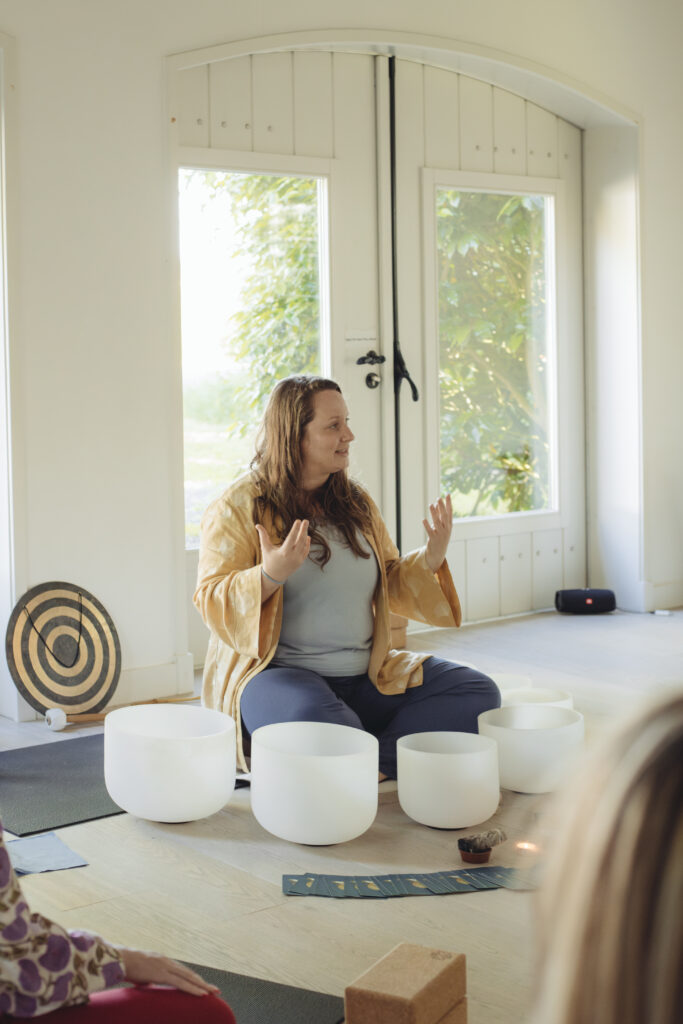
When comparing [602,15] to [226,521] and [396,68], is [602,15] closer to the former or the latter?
[396,68]

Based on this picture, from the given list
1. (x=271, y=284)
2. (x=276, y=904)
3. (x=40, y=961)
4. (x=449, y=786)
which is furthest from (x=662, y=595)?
(x=40, y=961)

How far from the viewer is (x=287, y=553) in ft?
8.55

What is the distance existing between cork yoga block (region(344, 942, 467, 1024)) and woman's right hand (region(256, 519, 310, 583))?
3.43 feet

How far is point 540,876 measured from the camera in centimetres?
57

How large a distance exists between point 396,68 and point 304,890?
3652mm

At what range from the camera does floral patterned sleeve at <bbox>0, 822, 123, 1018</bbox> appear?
3.83 feet

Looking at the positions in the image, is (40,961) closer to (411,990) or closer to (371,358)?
(411,990)

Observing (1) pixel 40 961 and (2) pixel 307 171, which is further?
(2) pixel 307 171

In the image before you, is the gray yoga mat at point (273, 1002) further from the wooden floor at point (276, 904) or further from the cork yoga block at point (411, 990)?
the cork yoga block at point (411, 990)

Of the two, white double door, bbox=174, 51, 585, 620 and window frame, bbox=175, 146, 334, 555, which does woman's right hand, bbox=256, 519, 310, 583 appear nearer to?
window frame, bbox=175, 146, 334, 555

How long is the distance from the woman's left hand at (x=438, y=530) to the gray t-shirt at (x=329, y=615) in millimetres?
163

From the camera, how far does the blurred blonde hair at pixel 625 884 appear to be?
50cm

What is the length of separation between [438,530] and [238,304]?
1.94 meters

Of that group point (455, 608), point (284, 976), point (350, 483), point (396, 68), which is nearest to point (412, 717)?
point (455, 608)
